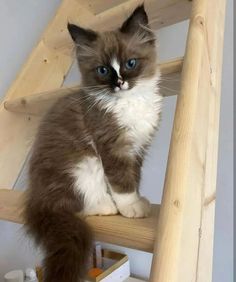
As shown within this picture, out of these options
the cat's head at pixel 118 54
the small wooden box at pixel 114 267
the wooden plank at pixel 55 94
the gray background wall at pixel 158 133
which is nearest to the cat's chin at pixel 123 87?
the cat's head at pixel 118 54

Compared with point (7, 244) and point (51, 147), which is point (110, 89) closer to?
point (51, 147)

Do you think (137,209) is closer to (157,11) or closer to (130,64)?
(130,64)

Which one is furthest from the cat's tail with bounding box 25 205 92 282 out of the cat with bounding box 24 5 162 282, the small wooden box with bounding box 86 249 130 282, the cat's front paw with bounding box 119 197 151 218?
the small wooden box with bounding box 86 249 130 282

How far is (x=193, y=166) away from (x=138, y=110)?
331mm

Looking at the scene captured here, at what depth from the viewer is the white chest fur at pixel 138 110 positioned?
3.00ft

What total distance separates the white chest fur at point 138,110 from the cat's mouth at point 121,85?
0.9 inches

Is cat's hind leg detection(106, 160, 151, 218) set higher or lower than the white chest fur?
lower

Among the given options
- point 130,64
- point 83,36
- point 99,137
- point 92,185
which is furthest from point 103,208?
point 83,36

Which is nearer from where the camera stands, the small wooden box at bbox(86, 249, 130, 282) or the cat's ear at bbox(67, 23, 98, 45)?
the cat's ear at bbox(67, 23, 98, 45)

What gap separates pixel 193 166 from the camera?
0.65 meters

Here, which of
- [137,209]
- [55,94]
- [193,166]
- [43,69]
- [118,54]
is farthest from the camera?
[43,69]

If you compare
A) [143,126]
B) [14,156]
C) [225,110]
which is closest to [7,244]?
[14,156]

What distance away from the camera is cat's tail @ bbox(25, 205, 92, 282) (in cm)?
68

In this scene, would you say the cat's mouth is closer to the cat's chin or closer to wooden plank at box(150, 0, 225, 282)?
the cat's chin
